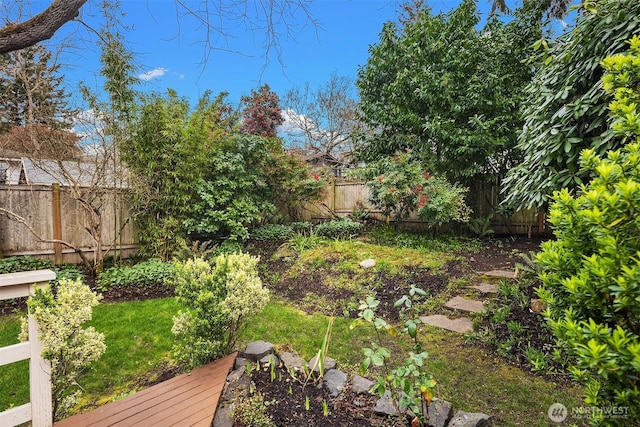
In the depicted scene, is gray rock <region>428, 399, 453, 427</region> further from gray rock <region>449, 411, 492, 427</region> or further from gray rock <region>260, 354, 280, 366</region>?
gray rock <region>260, 354, 280, 366</region>

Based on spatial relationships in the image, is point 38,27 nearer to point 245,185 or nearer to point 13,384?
point 13,384

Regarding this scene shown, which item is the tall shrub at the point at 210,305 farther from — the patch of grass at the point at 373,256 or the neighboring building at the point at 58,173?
the neighboring building at the point at 58,173

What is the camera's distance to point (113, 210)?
18.9 feet

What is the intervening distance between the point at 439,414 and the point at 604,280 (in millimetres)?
1213

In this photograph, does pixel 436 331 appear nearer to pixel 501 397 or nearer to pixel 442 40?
pixel 501 397

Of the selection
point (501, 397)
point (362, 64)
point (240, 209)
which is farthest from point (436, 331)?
point (362, 64)

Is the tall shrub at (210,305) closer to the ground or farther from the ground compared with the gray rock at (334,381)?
farther from the ground

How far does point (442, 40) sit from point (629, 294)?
726cm

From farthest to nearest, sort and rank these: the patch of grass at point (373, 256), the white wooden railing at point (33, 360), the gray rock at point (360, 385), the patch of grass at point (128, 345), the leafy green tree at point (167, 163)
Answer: the leafy green tree at point (167, 163), the patch of grass at point (373, 256), the patch of grass at point (128, 345), the gray rock at point (360, 385), the white wooden railing at point (33, 360)

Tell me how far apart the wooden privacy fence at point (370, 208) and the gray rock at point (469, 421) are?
6.45m

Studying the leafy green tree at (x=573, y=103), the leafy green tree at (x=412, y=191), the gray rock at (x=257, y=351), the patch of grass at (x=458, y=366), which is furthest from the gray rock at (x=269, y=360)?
the leafy green tree at (x=412, y=191)

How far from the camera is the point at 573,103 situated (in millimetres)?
2385

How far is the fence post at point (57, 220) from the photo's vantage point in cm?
533

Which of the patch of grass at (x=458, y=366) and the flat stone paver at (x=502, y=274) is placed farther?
the flat stone paver at (x=502, y=274)
